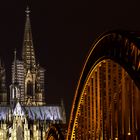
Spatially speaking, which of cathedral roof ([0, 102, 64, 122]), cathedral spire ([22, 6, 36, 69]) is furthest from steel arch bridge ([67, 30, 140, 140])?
cathedral spire ([22, 6, 36, 69])

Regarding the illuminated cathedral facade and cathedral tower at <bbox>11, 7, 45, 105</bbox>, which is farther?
cathedral tower at <bbox>11, 7, 45, 105</bbox>

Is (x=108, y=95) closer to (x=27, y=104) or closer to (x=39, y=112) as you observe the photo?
(x=39, y=112)

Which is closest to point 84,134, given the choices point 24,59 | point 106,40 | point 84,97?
point 84,97

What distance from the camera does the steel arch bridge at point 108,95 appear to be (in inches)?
541

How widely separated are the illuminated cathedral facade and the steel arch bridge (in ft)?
160

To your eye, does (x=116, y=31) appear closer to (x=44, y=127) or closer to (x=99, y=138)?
(x=99, y=138)

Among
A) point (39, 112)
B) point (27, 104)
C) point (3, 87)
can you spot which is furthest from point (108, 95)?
point (3, 87)

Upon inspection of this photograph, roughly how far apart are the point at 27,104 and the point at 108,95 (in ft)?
205

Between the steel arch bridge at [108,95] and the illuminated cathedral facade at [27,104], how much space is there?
48778 mm

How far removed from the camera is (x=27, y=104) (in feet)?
258

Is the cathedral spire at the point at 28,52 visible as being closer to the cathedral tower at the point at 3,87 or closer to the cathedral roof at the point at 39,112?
the cathedral tower at the point at 3,87

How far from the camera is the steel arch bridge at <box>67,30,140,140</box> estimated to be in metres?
13.7

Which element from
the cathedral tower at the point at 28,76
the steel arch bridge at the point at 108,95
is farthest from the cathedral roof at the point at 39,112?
the steel arch bridge at the point at 108,95

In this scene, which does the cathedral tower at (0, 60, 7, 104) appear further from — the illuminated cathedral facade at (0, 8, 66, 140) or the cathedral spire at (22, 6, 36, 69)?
the cathedral spire at (22, 6, 36, 69)
